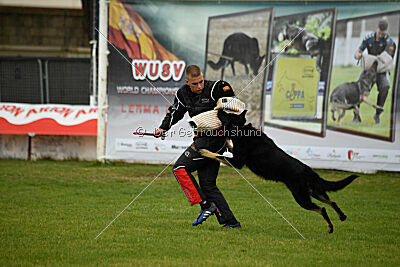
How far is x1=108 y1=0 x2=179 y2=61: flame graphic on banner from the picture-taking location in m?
11.6

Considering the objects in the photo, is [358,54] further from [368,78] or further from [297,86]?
[297,86]

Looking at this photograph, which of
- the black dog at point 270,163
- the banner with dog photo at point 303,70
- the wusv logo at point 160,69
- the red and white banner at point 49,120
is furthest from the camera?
the red and white banner at point 49,120

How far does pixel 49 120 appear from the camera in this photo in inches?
468

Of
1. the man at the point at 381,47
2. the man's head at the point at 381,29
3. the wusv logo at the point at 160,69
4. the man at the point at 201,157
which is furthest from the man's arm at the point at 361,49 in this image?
the man at the point at 201,157

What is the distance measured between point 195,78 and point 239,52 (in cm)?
628

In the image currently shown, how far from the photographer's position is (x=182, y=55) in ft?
38.0

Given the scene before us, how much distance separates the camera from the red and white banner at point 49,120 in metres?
11.8

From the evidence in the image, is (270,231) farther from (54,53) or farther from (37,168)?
(54,53)

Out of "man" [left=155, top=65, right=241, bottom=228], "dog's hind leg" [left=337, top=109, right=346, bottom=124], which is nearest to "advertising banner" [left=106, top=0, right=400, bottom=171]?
"dog's hind leg" [left=337, top=109, right=346, bottom=124]

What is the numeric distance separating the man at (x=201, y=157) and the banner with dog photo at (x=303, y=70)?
585 cm

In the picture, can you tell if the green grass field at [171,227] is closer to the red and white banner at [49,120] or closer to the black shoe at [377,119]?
the black shoe at [377,119]

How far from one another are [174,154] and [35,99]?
4.27m

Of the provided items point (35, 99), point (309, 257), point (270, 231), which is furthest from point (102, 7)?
point (309, 257)

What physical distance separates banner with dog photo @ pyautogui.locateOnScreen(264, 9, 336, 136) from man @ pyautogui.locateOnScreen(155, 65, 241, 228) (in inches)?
230
